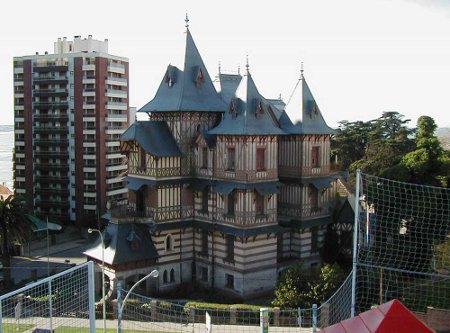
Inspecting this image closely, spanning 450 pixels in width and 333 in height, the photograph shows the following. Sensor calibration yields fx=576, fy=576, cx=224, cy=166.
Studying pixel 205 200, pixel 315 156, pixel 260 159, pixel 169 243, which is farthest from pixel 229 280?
pixel 315 156

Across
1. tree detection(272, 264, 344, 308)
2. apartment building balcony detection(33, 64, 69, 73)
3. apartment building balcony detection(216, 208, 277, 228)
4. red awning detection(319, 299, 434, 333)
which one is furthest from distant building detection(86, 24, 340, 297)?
apartment building balcony detection(33, 64, 69, 73)

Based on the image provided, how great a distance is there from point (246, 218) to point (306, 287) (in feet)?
21.9

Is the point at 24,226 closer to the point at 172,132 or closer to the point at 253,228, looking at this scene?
the point at 172,132

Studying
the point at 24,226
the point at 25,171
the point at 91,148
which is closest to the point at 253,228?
the point at 24,226

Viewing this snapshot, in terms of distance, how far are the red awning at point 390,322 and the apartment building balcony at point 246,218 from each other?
84.9 ft

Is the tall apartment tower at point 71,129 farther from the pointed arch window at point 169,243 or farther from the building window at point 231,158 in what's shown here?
the building window at point 231,158

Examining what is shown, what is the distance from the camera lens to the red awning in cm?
1165

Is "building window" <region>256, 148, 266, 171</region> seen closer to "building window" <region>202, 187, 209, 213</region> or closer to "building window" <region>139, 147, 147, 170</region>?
"building window" <region>202, 187, 209, 213</region>

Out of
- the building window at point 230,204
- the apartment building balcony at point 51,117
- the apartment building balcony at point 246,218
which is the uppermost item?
the apartment building balcony at point 51,117

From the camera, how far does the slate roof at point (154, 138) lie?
132 feet

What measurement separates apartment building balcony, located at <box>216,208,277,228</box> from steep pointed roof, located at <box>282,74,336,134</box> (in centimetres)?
663

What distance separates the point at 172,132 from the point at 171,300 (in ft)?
39.1

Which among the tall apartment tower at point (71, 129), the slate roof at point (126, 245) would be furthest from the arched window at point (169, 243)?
the tall apartment tower at point (71, 129)

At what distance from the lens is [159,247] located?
132 feet
